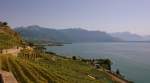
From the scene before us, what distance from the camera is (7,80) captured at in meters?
26.1

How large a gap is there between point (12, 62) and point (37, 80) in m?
7.96

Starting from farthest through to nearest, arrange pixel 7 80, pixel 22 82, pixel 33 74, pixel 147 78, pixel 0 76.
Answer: pixel 147 78
pixel 33 74
pixel 22 82
pixel 0 76
pixel 7 80

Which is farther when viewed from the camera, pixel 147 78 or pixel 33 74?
pixel 147 78

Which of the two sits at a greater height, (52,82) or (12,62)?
(12,62)

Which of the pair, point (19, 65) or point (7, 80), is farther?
point (19, 65)

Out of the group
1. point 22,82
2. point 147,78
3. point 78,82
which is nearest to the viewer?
→ point 22,82

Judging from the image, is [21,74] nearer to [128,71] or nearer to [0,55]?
[0,55]

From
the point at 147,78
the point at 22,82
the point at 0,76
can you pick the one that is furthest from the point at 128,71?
the point at 0,76

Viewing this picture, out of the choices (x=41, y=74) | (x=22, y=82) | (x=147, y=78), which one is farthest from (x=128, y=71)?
(x=22, y=82)

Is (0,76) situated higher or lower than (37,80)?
higher

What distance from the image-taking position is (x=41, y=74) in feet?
168

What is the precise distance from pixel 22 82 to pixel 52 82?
913 cm

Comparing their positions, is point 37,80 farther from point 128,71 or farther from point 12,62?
point 128,71

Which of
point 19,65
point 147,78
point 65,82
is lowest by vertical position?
point 147,78
